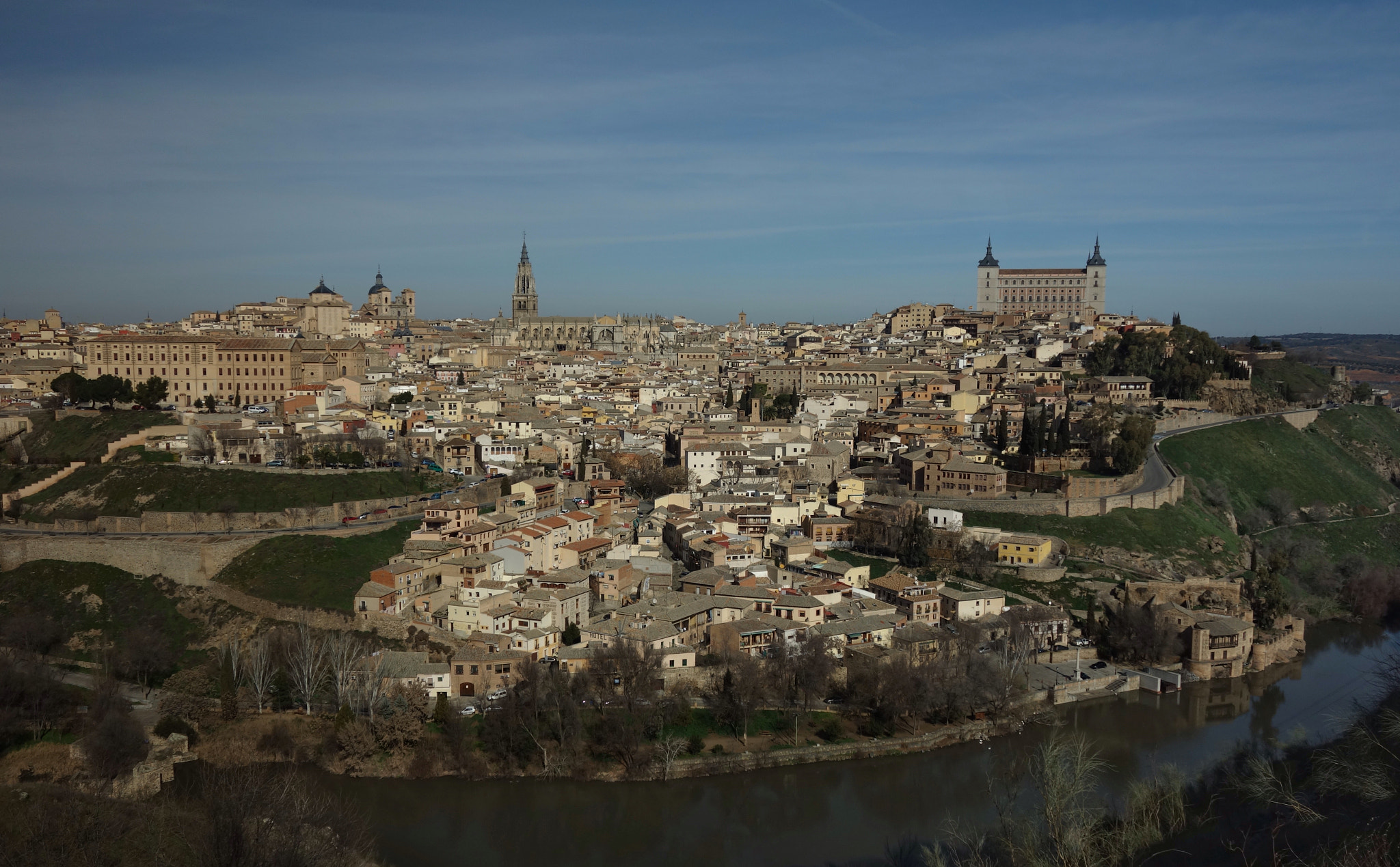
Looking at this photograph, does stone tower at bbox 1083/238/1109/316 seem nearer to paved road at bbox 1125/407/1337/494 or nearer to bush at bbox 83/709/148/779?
paved road at bbox 1125/407/1337/494

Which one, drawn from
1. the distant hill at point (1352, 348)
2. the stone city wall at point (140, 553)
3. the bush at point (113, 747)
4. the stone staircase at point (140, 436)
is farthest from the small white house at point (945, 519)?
the distant hill at point (1352, 348)

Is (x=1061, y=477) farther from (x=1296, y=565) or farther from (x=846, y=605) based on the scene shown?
(x=846, y=605)

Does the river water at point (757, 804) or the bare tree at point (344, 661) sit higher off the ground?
the bare tree at point (344, 661)

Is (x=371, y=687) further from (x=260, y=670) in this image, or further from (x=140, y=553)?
(x=140, y=553)

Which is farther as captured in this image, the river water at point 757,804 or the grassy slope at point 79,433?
the grassy slope at point 79,433

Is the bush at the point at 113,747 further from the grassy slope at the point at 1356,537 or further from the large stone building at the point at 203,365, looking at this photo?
the grassy slope at the point at 1356,537

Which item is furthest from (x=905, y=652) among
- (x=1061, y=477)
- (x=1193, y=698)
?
(x=1061, y=477)
